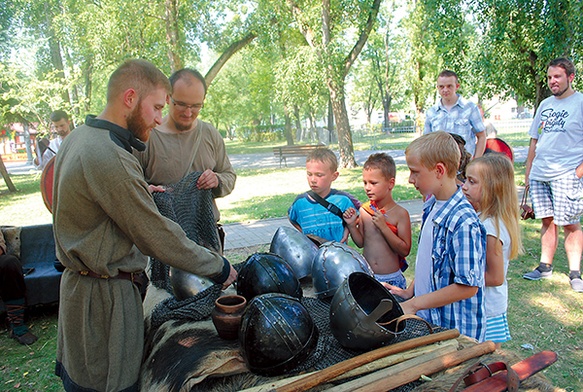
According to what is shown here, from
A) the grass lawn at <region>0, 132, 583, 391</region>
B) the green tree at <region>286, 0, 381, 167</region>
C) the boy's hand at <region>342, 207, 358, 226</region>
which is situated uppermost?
the green tree at <region>286, 0, 381, 167</region>

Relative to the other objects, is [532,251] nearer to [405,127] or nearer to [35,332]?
[35,332]

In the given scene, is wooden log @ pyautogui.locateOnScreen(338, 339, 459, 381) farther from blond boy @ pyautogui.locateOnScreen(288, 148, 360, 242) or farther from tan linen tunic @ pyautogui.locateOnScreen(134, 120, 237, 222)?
tan linen tunic @ pyautogui.locateOnScreen(134, 120, 237, 222)

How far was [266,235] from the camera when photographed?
279 inches

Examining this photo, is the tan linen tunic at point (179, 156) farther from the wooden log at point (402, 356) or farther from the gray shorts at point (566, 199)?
the gray shorts at point (566, 199)

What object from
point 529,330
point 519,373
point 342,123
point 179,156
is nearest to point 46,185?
point 179,156

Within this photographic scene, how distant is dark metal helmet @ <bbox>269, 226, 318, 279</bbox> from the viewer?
261 cm

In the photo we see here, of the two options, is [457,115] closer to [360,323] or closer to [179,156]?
[179,156]

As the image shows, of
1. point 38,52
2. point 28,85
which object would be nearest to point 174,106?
point 28,85

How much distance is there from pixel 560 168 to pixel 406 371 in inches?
156

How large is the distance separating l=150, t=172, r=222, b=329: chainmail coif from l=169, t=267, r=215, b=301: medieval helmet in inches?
2.0

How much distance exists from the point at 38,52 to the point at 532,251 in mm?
28552

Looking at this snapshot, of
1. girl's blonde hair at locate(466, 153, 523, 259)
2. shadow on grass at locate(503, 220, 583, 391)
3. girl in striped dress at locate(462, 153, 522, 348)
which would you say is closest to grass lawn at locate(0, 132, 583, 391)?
shadow on grass at locate(503, 220, 583, 391)

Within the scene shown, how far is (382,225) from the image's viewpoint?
2.93m

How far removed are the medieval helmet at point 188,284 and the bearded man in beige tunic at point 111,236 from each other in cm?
36
